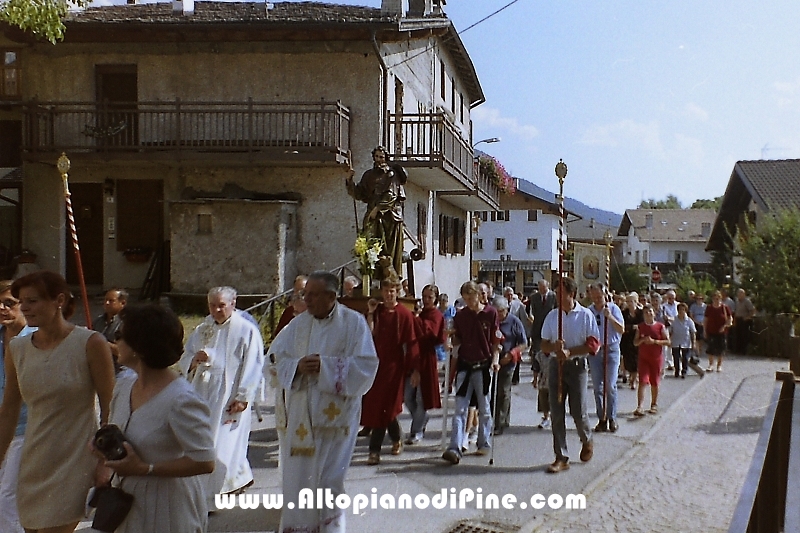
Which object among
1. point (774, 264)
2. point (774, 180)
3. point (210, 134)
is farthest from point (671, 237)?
point (210, 134)

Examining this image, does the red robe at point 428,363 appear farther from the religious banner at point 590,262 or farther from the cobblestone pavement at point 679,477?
the religious banner at point 590,262

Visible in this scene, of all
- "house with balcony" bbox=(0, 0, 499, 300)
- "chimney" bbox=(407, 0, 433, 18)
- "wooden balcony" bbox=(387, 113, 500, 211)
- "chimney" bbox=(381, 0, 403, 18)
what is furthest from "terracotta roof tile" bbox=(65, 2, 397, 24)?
"chimney" bbox=(407, 0, 433, 18)

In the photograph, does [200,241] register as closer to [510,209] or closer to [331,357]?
[331,357]

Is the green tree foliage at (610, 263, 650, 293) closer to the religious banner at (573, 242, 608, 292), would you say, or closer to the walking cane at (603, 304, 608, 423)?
the religious banner at (573, 242, 608, 292)

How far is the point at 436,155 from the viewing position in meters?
19.8

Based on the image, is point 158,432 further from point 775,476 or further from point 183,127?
point 183,127

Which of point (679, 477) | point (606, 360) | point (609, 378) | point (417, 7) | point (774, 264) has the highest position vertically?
point (417, 7)

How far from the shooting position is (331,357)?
5.40 m

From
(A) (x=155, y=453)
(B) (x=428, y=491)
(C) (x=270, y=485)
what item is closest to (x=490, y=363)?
(B) (x=428, y=491)

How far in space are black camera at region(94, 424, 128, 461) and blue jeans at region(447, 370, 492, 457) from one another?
18.5 ft

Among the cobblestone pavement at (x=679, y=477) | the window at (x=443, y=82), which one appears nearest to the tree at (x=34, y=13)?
the cobblestone pavement at (x=679, y=477)

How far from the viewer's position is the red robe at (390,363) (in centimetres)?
842

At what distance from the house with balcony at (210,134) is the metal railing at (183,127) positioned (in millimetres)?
46

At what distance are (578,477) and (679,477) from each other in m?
1.03
